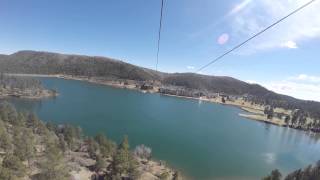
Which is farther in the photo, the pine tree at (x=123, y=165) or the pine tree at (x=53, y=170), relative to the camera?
the pine tree at (x=123, y=165)

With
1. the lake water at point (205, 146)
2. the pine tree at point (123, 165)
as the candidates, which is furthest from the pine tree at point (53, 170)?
the lake water at point (205, 146)

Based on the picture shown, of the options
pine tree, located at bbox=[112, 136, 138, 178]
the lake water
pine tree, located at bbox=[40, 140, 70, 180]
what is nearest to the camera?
pine tree, located at bbox=[40, 140, 70, 180]

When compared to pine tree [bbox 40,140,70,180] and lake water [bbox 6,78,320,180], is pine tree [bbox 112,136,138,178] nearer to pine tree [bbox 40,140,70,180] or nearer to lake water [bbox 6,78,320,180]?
pine tree [bbox 40,140,70,180]

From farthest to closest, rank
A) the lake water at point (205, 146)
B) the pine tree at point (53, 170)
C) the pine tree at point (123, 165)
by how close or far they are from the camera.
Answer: the lake water at point (205, 146) → the pine tree at point (123, 165) → the pine tree at point (53, 170)

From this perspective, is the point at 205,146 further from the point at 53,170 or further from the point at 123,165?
the point at 53,170

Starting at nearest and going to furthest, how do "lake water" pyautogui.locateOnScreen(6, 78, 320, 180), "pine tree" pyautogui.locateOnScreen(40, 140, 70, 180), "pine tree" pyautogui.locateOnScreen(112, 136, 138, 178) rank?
"pine tree" pyautogui.locateOnScreen(40, 140, 70, 180)
"pine tree" pyautogui.locateOnScreen(112, 136, 138, 178)
"lake water" pyautogui.locateOnScreen(6, 78, 320, 180)

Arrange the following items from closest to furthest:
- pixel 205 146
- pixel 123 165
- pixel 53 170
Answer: pixel 53 170, pixel 123 165, pixel 205 146

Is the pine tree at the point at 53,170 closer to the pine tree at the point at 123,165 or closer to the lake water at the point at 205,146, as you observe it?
the pine tree at the point at 123,165

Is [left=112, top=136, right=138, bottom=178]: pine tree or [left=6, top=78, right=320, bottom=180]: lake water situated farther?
[left=6, top=78, right=320, bottom=180]: lake water

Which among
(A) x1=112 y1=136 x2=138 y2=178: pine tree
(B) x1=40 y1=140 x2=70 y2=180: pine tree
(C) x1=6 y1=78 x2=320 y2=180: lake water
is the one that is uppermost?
(B) x1=40 y1=140 x2=70 y2=180: pine tree

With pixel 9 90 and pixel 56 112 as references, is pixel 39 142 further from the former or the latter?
pixel 9 90

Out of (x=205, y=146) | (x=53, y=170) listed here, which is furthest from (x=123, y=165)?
(x=205, y=146)

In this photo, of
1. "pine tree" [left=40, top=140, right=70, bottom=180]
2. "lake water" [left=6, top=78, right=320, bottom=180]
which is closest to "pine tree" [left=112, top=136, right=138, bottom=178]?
"pine tree" [left=40, top=140, right=70, bottom=180]

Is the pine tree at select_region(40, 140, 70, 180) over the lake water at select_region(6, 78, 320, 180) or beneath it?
over
